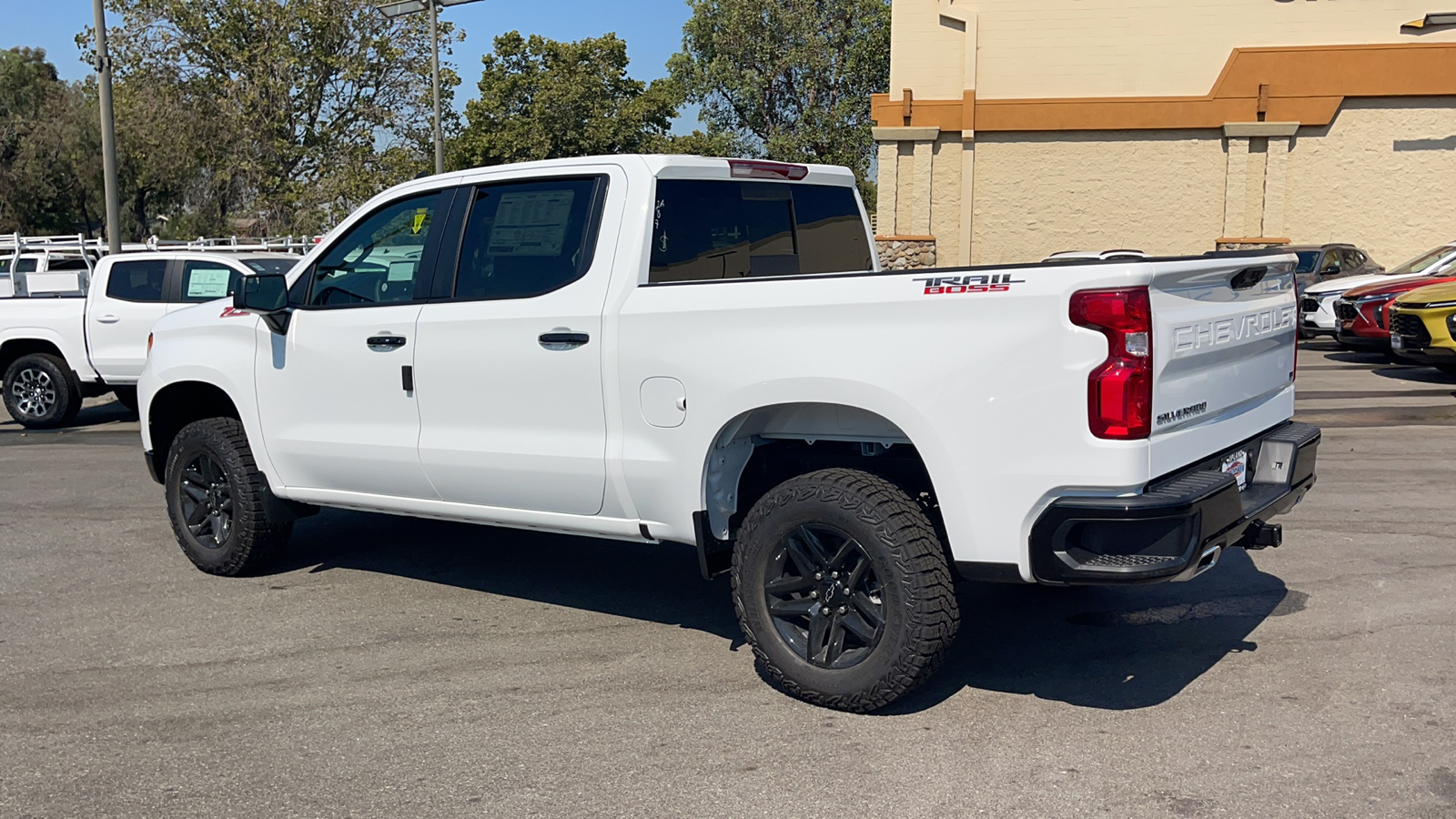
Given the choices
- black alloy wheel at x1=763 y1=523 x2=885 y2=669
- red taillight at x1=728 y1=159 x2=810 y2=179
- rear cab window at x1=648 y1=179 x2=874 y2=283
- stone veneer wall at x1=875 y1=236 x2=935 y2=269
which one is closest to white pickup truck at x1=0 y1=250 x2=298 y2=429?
rear cab window at x1=648 y1=179 x2=874 y2=283

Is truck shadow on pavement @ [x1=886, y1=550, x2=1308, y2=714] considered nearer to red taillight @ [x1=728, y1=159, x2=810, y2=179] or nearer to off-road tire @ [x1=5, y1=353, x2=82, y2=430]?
red taillight @ [x1=728, y1=159, x2=810, y2=179]

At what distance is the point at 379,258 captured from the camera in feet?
19.9

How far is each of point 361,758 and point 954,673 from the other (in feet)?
7.40

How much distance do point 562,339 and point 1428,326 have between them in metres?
11.8

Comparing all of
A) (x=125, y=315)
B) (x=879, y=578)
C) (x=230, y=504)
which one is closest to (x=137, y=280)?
(x=125, y=315)

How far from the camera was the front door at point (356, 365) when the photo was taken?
19.1 ft

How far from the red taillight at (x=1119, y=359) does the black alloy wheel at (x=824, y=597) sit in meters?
1.00

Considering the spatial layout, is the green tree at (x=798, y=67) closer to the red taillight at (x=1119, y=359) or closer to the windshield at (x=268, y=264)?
the windshield at (x=268, y=264)

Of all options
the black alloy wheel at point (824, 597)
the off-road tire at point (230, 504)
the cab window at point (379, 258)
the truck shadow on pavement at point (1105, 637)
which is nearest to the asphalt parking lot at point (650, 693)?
the truck shadow on pavement at point (1105, 637)

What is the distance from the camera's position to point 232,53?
34.2 meters

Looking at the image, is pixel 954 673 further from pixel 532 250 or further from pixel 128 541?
pixel 128 541

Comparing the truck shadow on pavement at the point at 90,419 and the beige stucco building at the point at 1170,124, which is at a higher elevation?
the beige stucco building at the point at 1170,124

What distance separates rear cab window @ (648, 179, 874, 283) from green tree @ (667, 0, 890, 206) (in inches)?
1700

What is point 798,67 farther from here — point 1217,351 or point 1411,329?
point 1217,351
